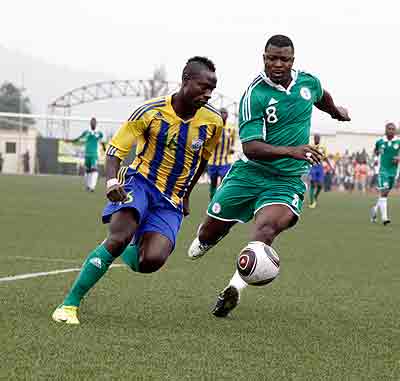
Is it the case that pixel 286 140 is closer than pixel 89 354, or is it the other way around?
pixel 89 354

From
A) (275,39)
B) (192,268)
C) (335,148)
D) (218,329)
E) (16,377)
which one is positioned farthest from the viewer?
(335,148)

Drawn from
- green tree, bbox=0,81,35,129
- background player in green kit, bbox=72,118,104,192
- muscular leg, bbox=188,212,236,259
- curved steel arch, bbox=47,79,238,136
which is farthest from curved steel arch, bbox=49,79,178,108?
muscular leg, bbox=188,212,236,259

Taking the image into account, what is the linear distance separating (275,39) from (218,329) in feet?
7.26

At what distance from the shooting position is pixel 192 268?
11.1 m

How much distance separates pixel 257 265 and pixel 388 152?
1613 cm

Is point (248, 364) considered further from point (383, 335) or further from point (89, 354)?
point (383, 335)

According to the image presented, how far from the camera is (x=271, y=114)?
25.6ft

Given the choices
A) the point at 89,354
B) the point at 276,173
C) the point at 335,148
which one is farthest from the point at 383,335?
the point at 335,148

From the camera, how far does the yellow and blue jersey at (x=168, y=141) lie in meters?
7.42

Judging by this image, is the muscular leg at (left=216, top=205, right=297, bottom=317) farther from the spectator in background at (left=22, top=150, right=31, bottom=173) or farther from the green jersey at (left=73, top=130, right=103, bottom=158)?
Result: the spectator in background at (left=22, top=150, right=31, bottom=173)

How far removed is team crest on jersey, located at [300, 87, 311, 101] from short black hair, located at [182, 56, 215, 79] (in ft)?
3.06

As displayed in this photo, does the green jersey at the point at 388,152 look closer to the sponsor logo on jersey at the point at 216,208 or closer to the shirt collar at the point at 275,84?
the sponsor logo on jersey at the point at 216,208

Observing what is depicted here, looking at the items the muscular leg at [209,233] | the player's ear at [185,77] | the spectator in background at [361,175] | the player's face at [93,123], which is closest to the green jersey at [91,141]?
the player's face at [93,123]

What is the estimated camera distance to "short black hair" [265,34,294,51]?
24.8ft
